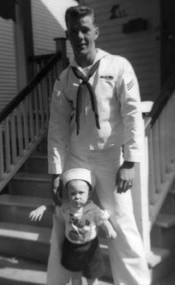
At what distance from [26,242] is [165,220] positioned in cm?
124

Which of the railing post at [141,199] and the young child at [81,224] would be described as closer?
the young child at [81,224]

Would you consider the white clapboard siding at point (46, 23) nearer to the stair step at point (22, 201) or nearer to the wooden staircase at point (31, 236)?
the wooden staircase at point (31, 236)

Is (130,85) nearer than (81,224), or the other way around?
(130,85)

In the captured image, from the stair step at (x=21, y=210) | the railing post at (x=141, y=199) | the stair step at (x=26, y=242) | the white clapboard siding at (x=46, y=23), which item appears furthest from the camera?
the white clapboard siding at (x=46, y=23)

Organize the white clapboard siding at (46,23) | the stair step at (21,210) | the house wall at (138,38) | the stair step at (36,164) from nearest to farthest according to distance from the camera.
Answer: the stair step at (21,210), the stair step at (36,164), the house wall at (138,38), the white clapboard siding at (46,23)

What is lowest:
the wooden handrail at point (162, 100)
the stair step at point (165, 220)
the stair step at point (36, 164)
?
the stair step at point (36, 164)

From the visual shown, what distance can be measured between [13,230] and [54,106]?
1754 mm

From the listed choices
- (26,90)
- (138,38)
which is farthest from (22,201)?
(138,38)

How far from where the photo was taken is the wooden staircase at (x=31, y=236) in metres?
3.38

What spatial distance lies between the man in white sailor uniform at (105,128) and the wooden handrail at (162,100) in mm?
837

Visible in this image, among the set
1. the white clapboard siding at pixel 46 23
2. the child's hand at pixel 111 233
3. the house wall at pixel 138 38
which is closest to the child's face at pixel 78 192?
the child's hand at pixel 111 233

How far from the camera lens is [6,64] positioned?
358 inches

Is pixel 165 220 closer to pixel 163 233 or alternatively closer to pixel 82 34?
pixel 163 233

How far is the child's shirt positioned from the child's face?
0.18 ft
